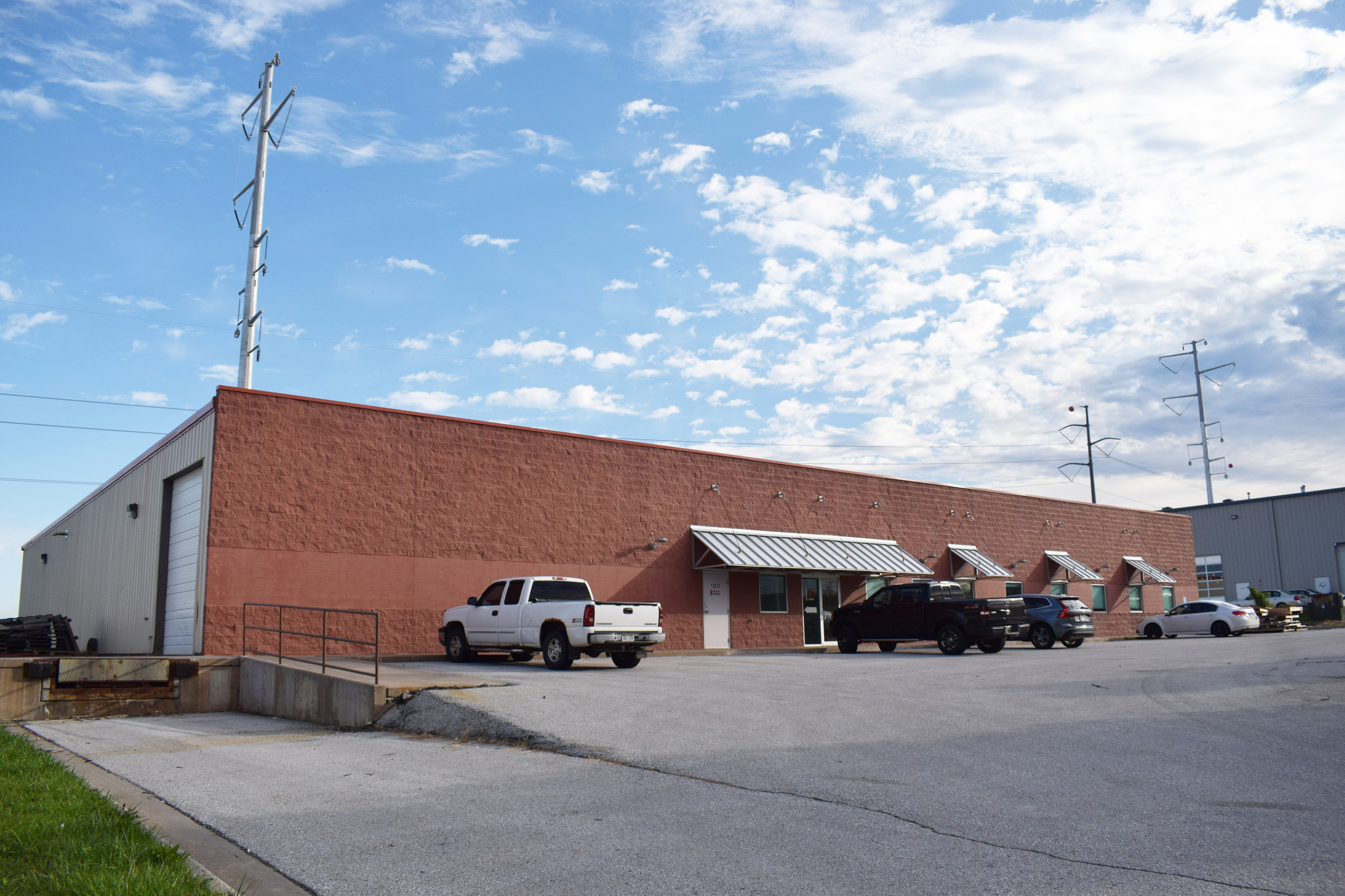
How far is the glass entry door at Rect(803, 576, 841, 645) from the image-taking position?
30047 mm

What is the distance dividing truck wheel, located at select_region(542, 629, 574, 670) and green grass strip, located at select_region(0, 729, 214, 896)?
35.0 ft

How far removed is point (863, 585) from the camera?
32.1 metres

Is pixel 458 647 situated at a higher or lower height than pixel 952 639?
higher

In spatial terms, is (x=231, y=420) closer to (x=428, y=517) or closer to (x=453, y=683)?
(x=428, y=517)

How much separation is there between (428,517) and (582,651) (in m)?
6.15

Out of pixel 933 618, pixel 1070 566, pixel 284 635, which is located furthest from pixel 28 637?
pixel 1070 566

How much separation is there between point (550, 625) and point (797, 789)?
11.2 meters

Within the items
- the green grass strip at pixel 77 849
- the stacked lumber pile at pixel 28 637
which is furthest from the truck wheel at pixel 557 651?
the stacked lumber pile at pixel 28 637

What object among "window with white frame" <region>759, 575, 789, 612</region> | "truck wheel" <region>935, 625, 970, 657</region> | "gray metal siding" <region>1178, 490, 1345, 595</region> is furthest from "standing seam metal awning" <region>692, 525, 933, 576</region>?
"gray metal siding" <region>1178, 490, 1345, 595</region>

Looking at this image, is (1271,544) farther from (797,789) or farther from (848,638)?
(797,789)

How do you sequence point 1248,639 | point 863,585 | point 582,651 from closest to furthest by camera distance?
point 582,651
point 1248,639
point 863,585

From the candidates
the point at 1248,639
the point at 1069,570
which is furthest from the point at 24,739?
the point at 1069,570

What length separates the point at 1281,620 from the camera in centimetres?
3797

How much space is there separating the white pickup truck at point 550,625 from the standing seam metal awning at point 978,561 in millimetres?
19483
